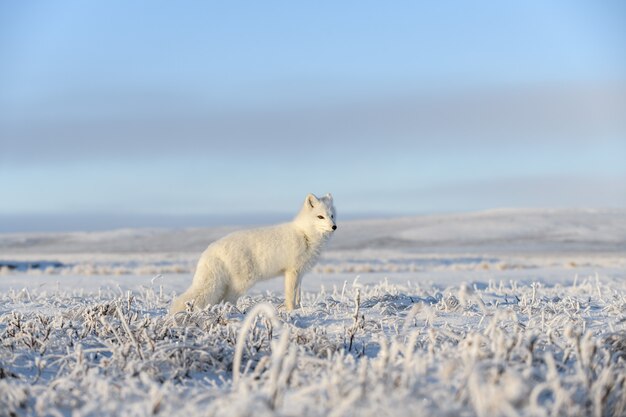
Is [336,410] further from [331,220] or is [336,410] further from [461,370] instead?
[331,220]

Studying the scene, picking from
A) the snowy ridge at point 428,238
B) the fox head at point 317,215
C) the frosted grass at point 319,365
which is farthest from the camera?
the snowy ridge at point 428,238

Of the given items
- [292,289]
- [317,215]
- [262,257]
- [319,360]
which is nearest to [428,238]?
[317,215]

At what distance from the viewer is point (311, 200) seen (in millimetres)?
8922

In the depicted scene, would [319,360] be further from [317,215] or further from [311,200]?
[311,200]

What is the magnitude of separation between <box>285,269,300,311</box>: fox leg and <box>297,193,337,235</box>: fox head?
64 centimetres

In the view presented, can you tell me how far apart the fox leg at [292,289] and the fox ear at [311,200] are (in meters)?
0.95

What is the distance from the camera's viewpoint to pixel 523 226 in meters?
66.0

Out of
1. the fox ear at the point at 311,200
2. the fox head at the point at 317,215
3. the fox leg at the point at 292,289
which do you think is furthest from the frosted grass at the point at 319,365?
the fox ear at the point at 311,200

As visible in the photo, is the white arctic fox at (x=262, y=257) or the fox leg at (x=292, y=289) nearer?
the white arctic fox at (x=262, y=257)

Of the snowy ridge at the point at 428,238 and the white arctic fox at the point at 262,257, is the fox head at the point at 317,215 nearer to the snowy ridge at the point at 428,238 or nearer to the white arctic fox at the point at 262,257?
the white arctic fox at the point at 262,257

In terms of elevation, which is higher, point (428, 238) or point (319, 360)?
point (319, 360)

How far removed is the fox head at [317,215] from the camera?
8.69m

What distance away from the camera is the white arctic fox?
7.80m

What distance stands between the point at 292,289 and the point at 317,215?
1.03 meters
